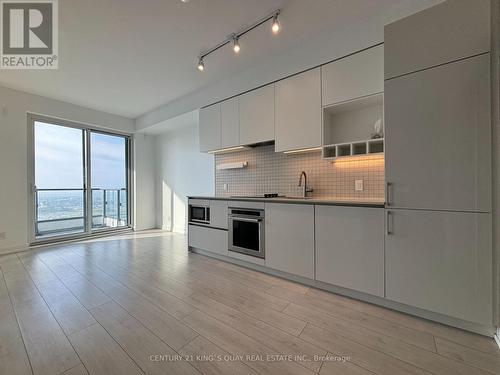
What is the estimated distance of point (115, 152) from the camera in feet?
17.8

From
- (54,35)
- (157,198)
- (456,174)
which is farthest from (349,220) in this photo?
(157,198)

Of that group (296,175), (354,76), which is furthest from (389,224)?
(354,76)

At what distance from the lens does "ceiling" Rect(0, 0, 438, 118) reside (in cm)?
211

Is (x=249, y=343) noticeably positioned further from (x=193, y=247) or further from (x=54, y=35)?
(x=54, y=35)

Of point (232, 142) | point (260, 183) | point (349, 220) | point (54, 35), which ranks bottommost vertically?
point (349, 220)

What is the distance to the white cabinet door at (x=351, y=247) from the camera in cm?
193

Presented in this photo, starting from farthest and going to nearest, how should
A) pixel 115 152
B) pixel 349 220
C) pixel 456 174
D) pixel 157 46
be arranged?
pixel 115 152
pixel 157 46
pixel 349 220
pixel 456 174

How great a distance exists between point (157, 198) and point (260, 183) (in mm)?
3749

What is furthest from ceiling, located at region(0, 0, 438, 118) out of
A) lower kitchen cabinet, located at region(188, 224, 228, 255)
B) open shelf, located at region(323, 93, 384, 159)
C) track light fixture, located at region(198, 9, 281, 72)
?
lower kitchen cabinet, located at region(188, 224, 228, 255)

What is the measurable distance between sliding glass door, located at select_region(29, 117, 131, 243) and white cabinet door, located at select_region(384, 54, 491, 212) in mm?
5614

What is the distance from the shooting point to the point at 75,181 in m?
4.66

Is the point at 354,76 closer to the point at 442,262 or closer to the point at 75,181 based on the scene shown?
the point at 442,262

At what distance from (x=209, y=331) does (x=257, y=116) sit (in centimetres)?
261

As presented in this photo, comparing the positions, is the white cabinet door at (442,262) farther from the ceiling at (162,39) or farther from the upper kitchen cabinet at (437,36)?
the ceiling at (162,39)
